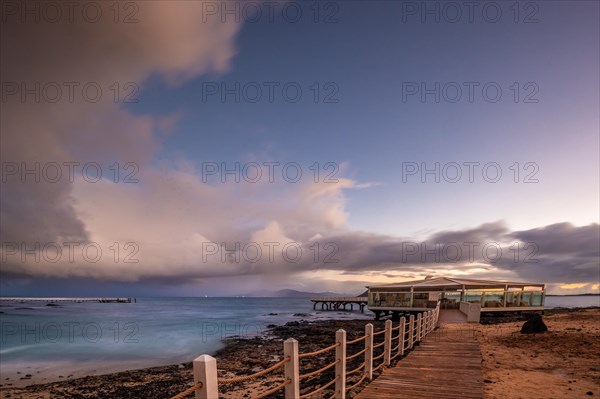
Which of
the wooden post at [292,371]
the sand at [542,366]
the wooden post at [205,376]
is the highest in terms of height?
the wooden post at [205,376]

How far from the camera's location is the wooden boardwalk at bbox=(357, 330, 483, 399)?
6574mm

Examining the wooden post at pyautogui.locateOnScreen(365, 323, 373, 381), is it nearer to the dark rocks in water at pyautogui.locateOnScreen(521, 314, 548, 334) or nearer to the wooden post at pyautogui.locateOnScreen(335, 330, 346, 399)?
the wooden post at pyautogui.locateOnScreen(335, 330, 346, 399)

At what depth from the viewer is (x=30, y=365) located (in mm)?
24594

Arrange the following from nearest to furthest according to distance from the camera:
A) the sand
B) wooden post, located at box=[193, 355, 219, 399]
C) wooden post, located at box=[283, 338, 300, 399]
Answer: wooden post, located at box=[193, 355, 219, 399] < wooden post, located at box=[283, 338, 300, 399] < the sand

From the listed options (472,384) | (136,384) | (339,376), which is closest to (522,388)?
(472,384)

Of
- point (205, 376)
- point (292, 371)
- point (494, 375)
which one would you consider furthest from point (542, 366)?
point (205, 376)

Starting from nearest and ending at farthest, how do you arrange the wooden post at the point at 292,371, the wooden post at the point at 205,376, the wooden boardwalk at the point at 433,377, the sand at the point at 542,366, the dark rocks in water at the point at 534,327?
the wooden post at the point at 205,376 < the wooden post at the point at 292,371 < the wooden boardwalk at the point at 433,377 < the sand at the point at 542,366 < the dark rocks in water at the point at 534,327

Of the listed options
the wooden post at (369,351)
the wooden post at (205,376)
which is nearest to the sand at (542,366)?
the wooden post at (369,351)

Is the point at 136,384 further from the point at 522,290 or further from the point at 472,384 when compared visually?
the point at 522,290

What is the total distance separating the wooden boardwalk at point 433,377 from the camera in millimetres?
6574

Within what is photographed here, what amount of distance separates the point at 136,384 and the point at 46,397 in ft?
10.8

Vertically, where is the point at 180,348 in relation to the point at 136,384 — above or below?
below

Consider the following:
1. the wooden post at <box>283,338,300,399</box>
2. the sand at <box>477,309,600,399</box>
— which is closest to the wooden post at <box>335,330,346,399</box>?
the wooden post at <box>283,338,300,399</box>

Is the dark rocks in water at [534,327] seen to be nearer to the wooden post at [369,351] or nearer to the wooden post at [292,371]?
the wooden post at [369,351]
